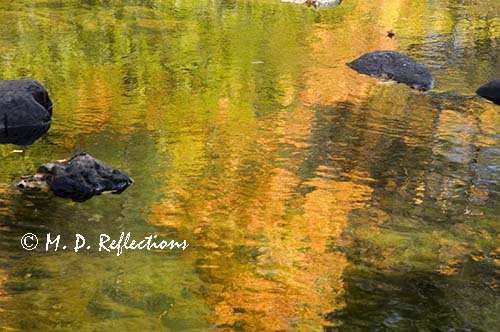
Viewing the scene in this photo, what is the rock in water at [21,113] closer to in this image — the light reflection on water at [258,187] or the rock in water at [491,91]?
the light reflection on water at [258,187]

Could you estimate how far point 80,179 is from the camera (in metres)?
10.1

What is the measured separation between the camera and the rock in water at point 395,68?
53.8 ft

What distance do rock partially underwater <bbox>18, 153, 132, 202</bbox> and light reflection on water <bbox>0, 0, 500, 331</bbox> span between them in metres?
0.23

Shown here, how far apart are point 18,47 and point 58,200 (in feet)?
30.4

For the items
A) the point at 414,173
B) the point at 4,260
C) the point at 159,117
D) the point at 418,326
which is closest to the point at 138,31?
the point at 159,117

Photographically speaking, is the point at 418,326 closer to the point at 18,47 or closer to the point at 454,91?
the point at 454,91

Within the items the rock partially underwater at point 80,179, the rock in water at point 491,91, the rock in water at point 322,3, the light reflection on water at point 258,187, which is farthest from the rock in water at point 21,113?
the rock in water at point 322,3

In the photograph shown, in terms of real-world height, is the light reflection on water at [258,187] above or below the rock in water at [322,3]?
below

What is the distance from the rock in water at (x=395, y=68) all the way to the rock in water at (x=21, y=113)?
7261 millimetres

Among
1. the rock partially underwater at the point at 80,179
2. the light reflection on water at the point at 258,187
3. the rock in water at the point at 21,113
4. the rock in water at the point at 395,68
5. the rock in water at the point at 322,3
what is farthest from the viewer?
the rock in water at the point at 322,3

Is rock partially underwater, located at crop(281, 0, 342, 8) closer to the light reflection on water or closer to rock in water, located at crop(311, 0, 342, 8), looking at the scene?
rock in water, located at crop(311, 0, 342, 8)

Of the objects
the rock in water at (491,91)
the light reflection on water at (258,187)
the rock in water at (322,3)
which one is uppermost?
the rock in water at (322,3)

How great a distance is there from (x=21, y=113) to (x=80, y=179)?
324 centimetres

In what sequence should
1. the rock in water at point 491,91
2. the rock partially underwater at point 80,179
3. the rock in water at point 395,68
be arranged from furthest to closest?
the rock in water at point 395,68 < the rock in water at point 491,91 < the rock partially underwater at point 80,179
